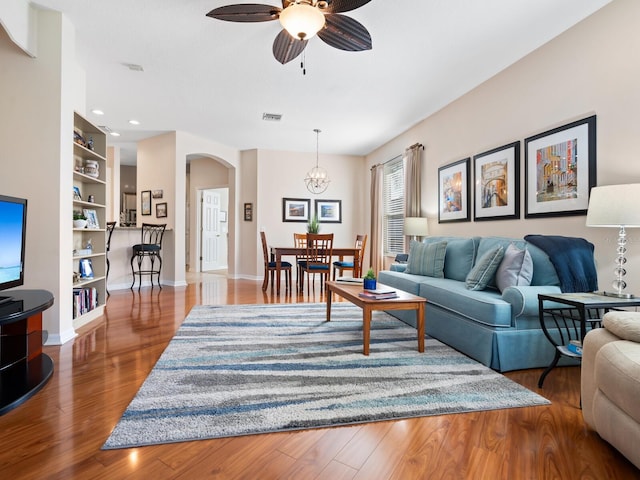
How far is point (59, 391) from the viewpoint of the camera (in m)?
2.01

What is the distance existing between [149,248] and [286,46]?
4316mm

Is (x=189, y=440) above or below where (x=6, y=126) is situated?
below

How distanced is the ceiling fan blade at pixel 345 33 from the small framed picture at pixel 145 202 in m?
5.20

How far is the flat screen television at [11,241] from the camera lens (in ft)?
6.81

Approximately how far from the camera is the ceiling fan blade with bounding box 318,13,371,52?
2.43 meters

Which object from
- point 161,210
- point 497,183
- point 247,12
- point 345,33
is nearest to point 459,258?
point 497,183

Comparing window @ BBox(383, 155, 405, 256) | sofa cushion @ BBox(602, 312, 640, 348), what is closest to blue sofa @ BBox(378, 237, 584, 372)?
sofa cushion @ BBox(602, 312, 640, 348)

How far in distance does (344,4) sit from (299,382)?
8.15 ft

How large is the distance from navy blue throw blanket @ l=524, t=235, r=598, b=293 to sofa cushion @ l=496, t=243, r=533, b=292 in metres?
0.18

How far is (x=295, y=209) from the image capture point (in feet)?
24.2

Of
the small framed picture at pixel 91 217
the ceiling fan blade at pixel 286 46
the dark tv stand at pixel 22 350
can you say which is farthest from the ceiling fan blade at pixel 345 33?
the small framed picture at pixel 91 217

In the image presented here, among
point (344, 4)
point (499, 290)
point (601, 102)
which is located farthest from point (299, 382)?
point (601, 102)

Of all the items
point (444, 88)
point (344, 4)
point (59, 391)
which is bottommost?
point (59, 391)

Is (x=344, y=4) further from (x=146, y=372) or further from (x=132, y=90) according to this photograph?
(x=132, y=90)
